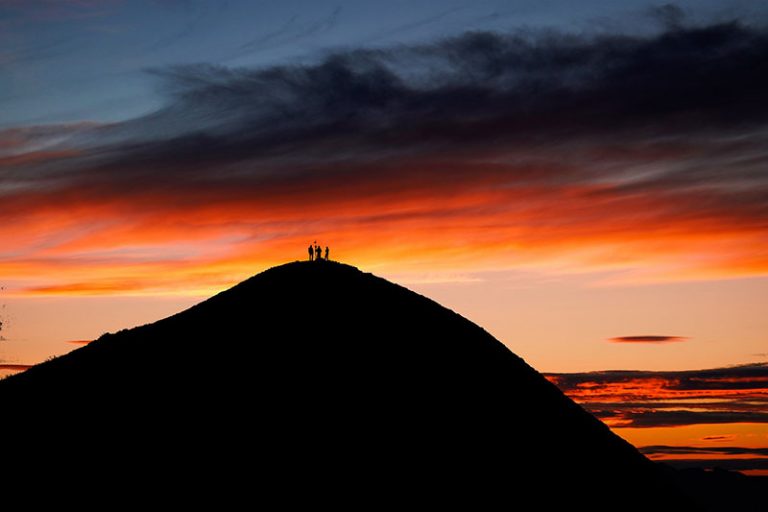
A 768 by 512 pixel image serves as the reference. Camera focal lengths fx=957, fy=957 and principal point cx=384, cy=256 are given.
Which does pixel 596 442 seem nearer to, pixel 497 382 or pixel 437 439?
pixel 497 382

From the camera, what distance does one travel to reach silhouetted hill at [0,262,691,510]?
46.9 metres

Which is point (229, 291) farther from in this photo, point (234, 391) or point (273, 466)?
point (273, 466)

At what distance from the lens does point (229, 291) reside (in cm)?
6306

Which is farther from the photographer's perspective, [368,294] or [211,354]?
[368,294]

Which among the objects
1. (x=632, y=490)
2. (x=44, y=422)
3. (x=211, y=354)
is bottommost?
(x=632, y=490)

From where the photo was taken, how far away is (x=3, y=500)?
44375mm

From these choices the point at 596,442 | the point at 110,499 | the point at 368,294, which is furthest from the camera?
the point at 368,294

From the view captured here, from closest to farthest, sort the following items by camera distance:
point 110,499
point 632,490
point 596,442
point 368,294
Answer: point 110,499
point 632,490
point 596,442
point 368,294

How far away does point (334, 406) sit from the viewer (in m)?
50.9

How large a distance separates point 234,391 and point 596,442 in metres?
21.8

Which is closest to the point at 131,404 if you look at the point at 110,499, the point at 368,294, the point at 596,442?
the point at 110,499

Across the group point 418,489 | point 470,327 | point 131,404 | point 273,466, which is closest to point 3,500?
point 131,404

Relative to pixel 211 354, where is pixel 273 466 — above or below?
below

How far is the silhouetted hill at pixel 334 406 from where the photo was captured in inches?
1845
